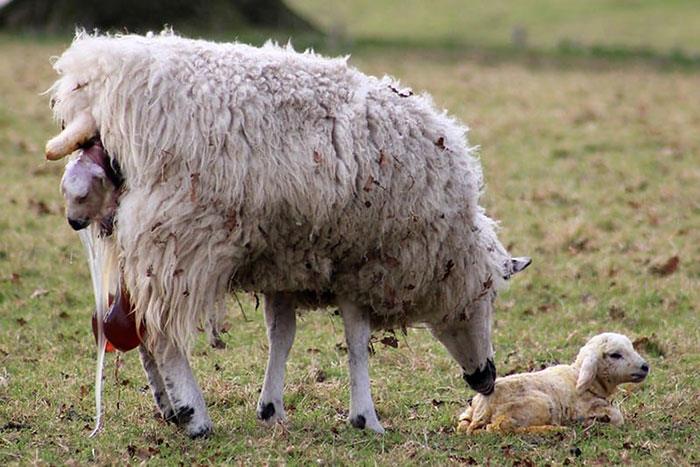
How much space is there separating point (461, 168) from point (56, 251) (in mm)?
4742

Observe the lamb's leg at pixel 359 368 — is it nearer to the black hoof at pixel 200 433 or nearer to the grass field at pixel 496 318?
the grass field at pixel 496 318

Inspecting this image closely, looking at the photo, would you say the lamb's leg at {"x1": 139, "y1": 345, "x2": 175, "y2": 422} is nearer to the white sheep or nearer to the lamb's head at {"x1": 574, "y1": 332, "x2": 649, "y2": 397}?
the white sheep

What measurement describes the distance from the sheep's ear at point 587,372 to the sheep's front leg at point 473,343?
0.50m

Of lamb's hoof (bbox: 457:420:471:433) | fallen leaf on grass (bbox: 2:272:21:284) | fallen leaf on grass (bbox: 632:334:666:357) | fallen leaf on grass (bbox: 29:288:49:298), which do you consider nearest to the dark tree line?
fallen leaf on grass (bbox: 2:272:21:284)

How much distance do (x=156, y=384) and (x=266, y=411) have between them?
2.23 ft

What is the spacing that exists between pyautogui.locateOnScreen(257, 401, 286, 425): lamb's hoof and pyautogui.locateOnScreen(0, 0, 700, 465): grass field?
13cm

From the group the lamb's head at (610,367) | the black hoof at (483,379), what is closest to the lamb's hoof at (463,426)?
the black hoof at (483,379)

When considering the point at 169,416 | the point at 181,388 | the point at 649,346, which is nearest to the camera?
the point at 181,388

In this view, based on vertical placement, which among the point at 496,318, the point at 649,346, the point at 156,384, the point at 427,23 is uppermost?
the point at 156,384

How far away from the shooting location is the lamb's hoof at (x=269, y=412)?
6.65 m

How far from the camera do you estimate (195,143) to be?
19.4 ft

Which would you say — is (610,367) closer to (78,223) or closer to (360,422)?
(360,422)

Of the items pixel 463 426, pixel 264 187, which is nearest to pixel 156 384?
pixel 264 187

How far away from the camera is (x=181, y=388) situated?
6.12 m
